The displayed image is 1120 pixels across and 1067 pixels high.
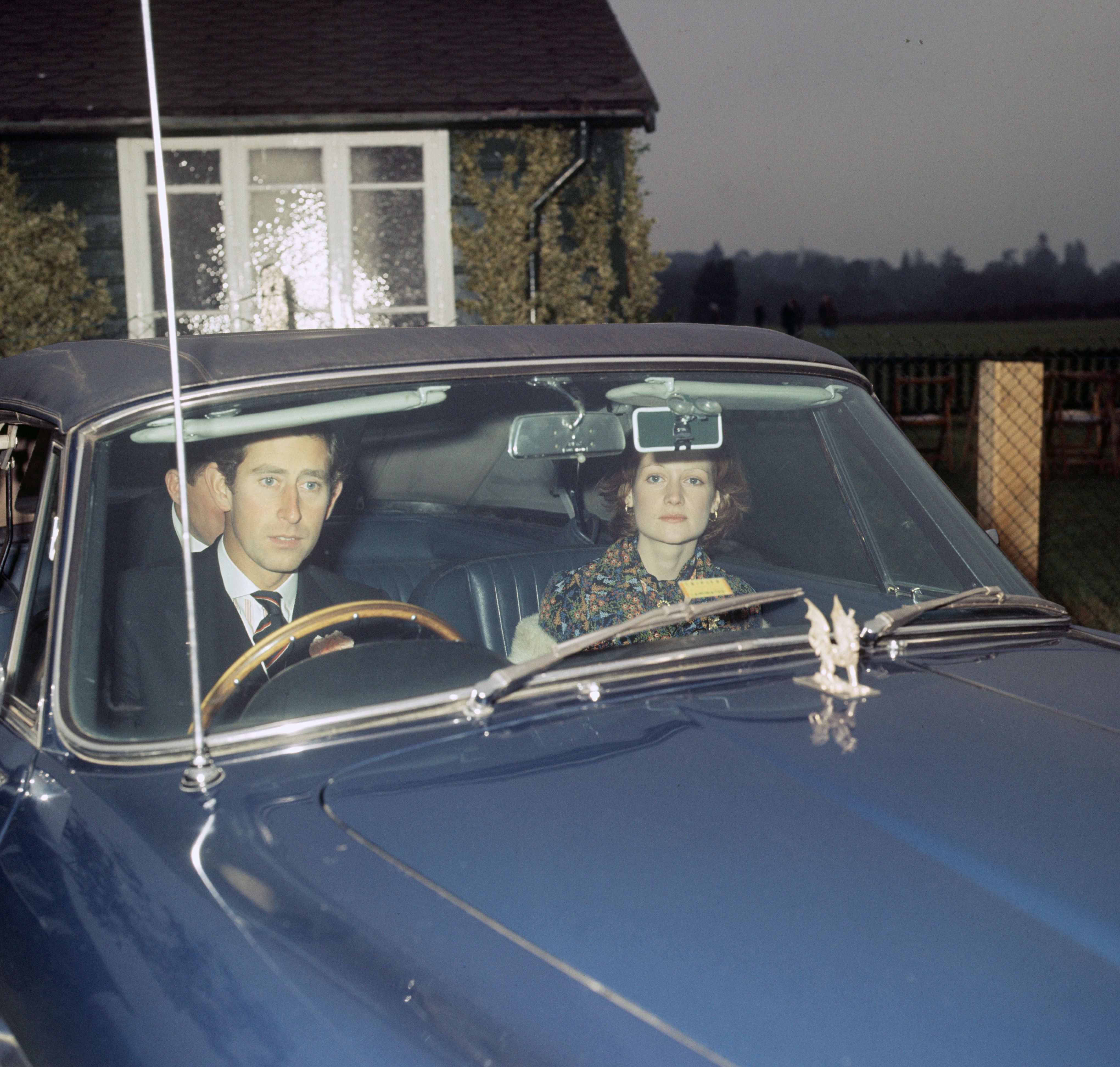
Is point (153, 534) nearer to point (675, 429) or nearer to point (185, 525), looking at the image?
point (185, 525)

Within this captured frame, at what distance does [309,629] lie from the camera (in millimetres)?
2047

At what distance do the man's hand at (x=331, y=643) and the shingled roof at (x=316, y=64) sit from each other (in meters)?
9.65

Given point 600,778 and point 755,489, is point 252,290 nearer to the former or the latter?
point 755,489

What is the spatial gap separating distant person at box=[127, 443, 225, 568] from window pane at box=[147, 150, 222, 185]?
10158 millimetres

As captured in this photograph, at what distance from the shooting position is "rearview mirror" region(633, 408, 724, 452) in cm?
255

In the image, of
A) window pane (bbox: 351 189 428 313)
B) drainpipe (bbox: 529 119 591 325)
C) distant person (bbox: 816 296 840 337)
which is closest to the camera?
drainpipe (bbox: 529 119 591 325)

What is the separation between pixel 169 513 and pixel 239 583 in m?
0.20

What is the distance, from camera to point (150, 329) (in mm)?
11625

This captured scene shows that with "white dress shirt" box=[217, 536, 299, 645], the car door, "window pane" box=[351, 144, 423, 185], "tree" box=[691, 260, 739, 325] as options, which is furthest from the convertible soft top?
"tree" box=[691, 260, 739, 325]

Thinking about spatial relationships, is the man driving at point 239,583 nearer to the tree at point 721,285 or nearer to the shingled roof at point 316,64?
the shingled roof at point 316,64

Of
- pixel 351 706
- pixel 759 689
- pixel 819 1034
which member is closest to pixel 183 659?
pixel 351 706

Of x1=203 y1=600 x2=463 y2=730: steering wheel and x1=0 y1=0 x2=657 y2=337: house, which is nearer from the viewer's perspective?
x1=203 y1=600 x2=463 y2=730: steering wheel

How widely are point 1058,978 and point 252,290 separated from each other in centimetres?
1117

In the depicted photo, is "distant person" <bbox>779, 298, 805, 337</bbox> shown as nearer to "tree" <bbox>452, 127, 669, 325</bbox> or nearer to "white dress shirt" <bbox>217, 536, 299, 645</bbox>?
"tree" <bbox>452, 127, 669, 325</bbox>
